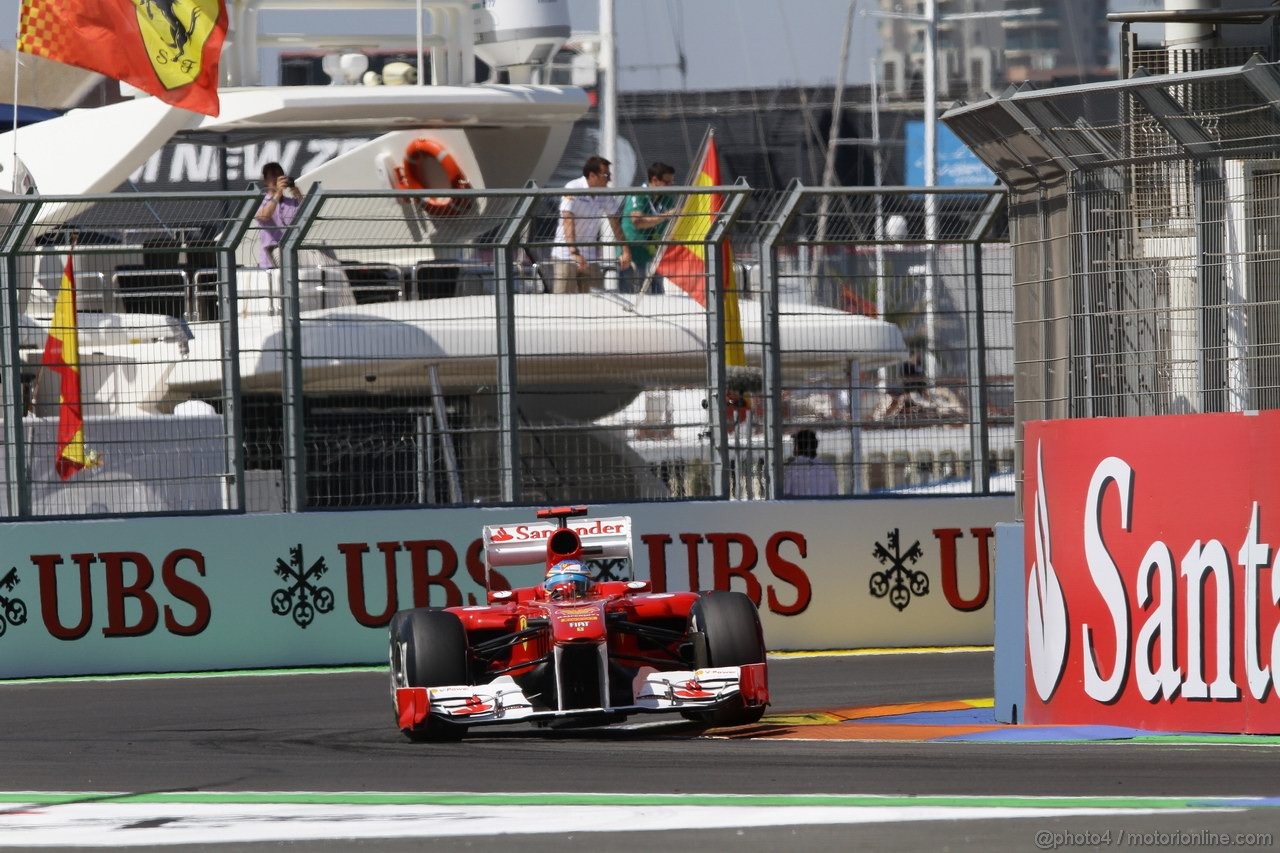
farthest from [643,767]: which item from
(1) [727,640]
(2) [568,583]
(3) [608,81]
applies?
(3) [608,81]

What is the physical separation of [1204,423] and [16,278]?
812cm

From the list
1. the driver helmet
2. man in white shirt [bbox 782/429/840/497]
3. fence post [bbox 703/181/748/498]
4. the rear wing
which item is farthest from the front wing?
man in white shirt [bbox 782/429/840/497]

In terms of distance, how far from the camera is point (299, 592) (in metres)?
14.3

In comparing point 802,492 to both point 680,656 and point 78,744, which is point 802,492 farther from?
point 78,744

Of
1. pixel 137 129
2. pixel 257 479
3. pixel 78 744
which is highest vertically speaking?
pixel 137 129

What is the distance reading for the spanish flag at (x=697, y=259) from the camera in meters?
15.0

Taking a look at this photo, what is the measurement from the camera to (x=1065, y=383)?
10023 mm

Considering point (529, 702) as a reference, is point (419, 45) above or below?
above

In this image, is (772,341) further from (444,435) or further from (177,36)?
(177,36)

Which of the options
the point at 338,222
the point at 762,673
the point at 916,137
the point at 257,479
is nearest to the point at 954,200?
the point at 338,222

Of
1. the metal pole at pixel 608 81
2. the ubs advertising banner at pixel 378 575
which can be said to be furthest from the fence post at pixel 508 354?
the metal pole at pixel 608 81

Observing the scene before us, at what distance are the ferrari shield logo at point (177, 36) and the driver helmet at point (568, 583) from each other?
6.76 metres

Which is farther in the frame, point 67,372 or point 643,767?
point 67,372

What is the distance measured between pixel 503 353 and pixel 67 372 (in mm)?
2903
